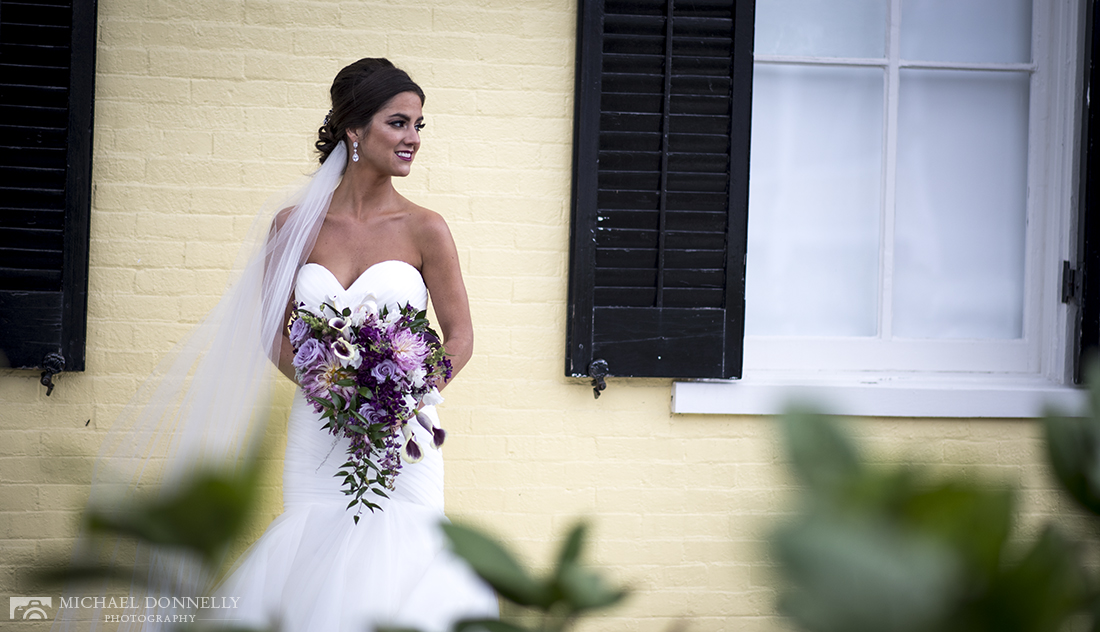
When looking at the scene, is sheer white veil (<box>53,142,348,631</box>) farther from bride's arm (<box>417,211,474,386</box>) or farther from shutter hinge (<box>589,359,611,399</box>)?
shutter hinge (<box>589,359,611,399</box>)

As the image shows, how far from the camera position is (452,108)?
2869mm

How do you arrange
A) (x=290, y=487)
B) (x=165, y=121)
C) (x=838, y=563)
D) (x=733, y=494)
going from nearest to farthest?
(x=838, y=563) → (x=290, y=487) → (x=165, y=121) → (x=733, y=494)

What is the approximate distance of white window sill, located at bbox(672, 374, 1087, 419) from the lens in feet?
9.56

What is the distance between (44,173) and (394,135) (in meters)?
1.17

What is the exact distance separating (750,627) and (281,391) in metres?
1.82

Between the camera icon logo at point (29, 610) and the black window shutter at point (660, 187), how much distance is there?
185 centimetres

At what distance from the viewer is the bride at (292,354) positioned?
216 cm

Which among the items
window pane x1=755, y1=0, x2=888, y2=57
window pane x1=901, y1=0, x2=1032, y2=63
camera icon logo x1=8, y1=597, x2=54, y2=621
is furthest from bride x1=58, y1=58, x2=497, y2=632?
window pane x1=901, y1=0, x2=1032, y2=63

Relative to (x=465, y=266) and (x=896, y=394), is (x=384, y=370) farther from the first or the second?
(x=896, y=394)

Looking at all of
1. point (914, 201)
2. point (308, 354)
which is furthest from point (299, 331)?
point (914, 201)

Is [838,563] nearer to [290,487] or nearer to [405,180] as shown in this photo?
[290,487]

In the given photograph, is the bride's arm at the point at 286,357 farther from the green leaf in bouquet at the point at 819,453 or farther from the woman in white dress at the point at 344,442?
the green leaf in bouquet at the point at 819,453

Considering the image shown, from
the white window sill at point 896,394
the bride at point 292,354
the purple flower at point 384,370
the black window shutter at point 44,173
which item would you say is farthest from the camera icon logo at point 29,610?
the white window sill at point 896,394

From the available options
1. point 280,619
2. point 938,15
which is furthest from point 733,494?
point 280,619
